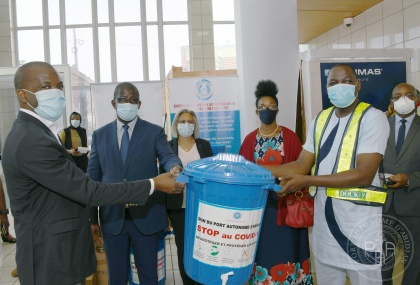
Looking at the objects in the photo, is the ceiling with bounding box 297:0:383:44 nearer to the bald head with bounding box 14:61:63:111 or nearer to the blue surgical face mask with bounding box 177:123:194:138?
the blue surgical face mask with bounding box 177:123:194:138

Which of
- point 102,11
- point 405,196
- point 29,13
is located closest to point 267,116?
point 405,196

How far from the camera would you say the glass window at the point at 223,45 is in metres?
8.96

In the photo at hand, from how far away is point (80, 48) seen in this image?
29.2ft

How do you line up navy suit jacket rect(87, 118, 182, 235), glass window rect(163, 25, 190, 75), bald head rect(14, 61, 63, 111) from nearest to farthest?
bald head rect(14, 61, 63, 111), navy suit jacket rect(87, 118, 182, 235), glass window rect(163, 25, 190, 75)

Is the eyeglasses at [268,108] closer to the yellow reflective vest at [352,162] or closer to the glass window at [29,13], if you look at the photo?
the yellow reflective vest at [352,162]

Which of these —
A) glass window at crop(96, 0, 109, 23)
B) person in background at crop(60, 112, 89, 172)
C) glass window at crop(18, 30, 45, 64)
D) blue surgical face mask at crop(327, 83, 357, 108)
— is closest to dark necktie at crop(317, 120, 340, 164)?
blue surgical face mask at crop(327, 83, 357, 108)

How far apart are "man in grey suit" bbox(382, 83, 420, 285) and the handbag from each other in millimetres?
664

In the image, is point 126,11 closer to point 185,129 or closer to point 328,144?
point 185,129

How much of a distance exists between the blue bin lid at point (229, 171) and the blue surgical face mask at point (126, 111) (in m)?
0.86

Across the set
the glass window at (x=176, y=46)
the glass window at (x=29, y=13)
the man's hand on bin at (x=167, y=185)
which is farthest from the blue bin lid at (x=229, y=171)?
the glass window at (x=29, y=13)

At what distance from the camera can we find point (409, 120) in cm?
258

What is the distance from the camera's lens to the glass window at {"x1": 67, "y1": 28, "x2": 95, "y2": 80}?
8.91 m

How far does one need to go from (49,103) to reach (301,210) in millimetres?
1493

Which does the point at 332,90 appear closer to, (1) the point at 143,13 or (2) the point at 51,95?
(2) the point at 51,95
